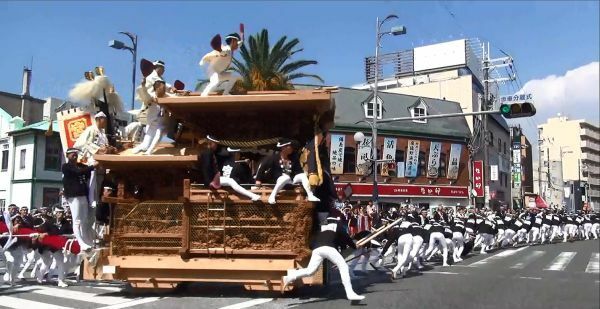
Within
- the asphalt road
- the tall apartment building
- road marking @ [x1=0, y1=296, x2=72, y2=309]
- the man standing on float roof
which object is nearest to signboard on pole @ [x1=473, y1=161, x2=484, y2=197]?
the asphalt road

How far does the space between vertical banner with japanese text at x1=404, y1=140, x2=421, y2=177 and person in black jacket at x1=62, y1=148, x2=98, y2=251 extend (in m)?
31.3

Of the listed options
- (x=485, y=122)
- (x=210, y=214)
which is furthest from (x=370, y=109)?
(x=210, y=214)

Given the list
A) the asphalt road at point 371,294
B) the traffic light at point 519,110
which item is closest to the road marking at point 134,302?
the asphalt road at point 371,294

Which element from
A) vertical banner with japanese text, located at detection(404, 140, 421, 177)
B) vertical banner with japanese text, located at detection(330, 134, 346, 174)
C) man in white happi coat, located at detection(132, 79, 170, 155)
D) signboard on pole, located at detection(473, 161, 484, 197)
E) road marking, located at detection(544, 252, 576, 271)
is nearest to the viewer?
man in white happi coat, located at detection(132, 79, 170, 155)

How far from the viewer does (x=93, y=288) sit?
10812mm

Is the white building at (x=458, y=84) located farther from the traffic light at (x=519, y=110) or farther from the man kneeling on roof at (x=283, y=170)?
the man kneeling on roof at (x=283, y=170)

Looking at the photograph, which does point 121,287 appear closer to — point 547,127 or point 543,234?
point 543,234

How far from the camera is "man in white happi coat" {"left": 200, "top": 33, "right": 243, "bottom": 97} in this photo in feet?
32.7

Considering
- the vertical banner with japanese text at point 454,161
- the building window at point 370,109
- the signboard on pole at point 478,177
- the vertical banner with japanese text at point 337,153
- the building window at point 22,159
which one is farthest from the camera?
the signboard on pole at point 478,177

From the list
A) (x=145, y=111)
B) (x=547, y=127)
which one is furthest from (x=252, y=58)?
(x=547, y=127)

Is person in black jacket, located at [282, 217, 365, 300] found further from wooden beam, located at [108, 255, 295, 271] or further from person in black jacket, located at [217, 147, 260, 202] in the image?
person in black jacket, located at [217, 147, 260, 202]

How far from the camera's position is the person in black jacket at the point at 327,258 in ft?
28.3

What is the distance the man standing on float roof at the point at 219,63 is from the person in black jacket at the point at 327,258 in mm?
3155

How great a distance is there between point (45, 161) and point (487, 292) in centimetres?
3409
